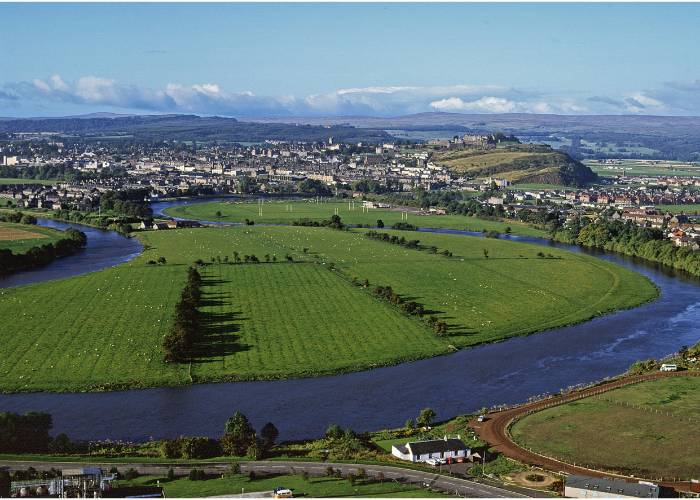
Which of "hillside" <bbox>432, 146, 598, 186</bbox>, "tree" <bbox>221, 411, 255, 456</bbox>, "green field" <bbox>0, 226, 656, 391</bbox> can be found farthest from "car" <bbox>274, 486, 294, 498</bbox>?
"hillside" <bbox>432, 146, 598, 186</bbox>

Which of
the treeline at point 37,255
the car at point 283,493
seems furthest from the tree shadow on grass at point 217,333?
the treeline at point 37,255

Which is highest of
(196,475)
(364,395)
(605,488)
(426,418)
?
(605,488)

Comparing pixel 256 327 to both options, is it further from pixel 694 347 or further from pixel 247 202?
pixel 247 202

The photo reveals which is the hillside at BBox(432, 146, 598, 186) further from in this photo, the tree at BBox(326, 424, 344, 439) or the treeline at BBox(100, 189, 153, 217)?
the tree at BBox(326, 424, 344, 439)

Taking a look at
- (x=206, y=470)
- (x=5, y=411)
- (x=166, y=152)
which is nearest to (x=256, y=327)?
(x=5, y=411)

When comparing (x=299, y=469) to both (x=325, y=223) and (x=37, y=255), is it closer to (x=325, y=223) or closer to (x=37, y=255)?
(x=37, y=255)

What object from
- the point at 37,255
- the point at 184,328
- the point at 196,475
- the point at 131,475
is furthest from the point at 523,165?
the point at 131,475

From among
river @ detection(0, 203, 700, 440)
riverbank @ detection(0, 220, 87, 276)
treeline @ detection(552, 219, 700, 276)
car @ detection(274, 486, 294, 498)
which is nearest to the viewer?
car @ detection(274, 486, 294, 498)
